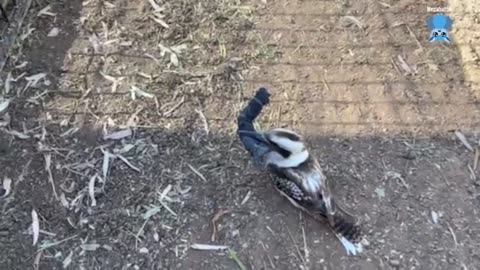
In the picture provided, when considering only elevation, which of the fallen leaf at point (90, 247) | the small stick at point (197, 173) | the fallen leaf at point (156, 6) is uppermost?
the fallen leaf at point (156, 6)

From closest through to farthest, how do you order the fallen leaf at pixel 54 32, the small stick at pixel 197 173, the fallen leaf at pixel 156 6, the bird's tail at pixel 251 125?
the bird's tail at pixel 251 125 < the small stick at pixel 197 173 < the fallen leaf at pixel 54 32 < the fallen leaf at pixel 156 6

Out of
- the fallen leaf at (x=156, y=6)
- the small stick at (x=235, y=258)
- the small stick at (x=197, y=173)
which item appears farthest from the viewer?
the fallen leaf at (x=156, y=6)

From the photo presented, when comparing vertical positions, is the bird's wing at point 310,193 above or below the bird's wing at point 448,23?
below

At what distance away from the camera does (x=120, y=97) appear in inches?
106

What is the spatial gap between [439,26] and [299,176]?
1.15m

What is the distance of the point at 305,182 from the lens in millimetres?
2244

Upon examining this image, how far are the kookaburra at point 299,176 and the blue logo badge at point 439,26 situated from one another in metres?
0.98

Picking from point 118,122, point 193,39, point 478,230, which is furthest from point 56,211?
point 478,230

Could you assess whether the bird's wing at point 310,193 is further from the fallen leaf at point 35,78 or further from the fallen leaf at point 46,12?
the fallen leaf at point 46,12

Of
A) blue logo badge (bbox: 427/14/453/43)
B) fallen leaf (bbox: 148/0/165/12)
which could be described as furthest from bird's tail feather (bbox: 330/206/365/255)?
fallen leaf (bbox: 148/0/165/12)

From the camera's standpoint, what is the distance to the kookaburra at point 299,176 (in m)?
2.24

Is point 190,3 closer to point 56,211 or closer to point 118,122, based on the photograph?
point 118,122

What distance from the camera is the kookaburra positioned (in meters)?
2.24

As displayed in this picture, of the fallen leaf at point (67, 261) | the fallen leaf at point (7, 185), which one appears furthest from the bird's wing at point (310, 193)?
the fallen leaf at point (7, 185)
